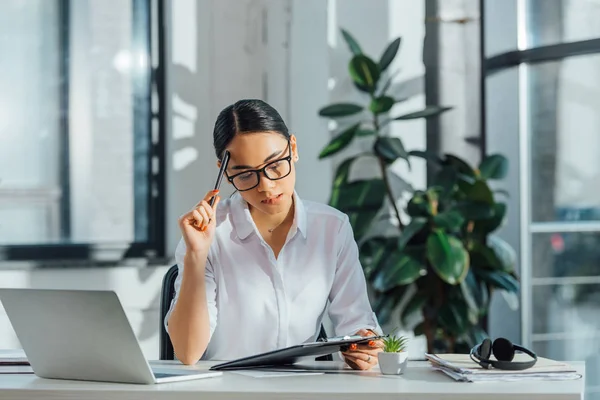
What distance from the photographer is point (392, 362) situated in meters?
1.72

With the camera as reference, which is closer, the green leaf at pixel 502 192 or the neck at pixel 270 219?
the neck at pixel 270 219

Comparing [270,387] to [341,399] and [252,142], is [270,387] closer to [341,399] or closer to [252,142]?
[341,399]

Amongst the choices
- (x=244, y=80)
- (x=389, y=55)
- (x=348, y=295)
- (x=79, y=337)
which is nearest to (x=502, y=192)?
(x=389, y=55)

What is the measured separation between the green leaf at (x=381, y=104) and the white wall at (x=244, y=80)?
270 mm

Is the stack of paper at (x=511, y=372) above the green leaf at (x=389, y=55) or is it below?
below

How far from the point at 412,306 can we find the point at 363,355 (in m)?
1.59

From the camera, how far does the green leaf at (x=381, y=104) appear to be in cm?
343

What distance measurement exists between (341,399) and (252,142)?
71 centimetres

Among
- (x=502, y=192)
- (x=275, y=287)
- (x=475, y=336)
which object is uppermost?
(x=502, y=192)

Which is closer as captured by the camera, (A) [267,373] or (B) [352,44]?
(A) [267,373]

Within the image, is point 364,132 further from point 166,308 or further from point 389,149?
point 166,308

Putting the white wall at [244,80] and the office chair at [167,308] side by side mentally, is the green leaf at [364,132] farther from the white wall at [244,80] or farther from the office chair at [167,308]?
the office chair at [167,308]

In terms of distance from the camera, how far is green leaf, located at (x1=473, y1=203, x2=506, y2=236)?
3.41 m

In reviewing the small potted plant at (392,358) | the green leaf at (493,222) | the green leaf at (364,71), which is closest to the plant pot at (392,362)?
the small potted plant at (392,358)
